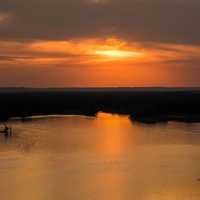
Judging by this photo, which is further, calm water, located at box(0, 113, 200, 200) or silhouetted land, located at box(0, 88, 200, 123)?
silhouetted land, located at box(0, 88, 200, 123)

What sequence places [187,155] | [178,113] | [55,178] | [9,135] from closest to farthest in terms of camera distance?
[55,178] → [187,155] → [9,135] → [178,113]

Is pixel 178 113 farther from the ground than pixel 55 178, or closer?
farther from the ground

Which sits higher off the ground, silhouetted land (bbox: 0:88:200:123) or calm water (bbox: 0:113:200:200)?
silhouetted land (bbox: 0:88:200:123)

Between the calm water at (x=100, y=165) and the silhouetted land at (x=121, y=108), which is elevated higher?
the silhouetted land at (x=121, y=108)

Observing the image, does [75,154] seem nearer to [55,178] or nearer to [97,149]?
[97,149]

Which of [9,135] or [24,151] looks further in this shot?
[9,135]

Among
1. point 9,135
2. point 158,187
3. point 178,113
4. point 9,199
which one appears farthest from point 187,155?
point 178,113

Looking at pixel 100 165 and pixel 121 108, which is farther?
pixel 121 108

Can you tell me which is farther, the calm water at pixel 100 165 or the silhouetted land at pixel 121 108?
the silhouetted land at pixel 121 108
